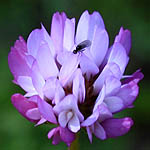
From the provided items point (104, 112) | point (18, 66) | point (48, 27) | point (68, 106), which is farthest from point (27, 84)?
point (48, 27)

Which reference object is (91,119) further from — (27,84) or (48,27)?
(48,27)

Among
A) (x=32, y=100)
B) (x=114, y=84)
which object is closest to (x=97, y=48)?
Result: (x=114, y=84)

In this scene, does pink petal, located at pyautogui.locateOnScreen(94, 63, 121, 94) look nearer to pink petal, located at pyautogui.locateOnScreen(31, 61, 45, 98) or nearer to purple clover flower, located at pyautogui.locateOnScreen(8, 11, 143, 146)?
purple clover flower, located at pyautogui.locateOnScreen(8, 11, 143, 146)

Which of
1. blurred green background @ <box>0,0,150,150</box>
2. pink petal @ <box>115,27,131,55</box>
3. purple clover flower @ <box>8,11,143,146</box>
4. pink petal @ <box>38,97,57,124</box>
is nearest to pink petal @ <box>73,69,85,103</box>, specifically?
purple clover flower @ <box>8,11,143,146</box>

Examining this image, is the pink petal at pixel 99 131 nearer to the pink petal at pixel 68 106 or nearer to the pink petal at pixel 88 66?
the pink petal at pixel 68 106

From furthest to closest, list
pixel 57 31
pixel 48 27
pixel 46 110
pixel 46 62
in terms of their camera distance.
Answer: pixel 48 27 → pixel 57 31 → pixel 46 62 → pixel 46 110

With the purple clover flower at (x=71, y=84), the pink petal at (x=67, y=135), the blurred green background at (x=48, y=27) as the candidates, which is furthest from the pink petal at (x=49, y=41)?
the blurred green background at (x=48, y=27)
